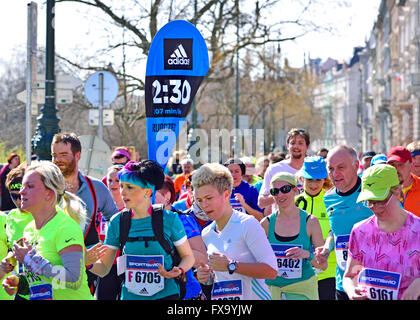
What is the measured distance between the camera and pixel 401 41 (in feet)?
191

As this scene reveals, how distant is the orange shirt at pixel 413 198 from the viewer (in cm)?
778

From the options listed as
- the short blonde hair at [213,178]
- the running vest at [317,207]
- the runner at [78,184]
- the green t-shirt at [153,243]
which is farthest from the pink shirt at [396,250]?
the running vest at [317,207]

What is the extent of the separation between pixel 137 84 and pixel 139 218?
61.8 feet

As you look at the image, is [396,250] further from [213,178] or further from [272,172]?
[272,172]

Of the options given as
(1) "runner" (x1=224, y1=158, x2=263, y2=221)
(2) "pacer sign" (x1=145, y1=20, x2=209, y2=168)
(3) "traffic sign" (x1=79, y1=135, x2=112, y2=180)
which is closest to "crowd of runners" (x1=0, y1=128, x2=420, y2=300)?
(2) "pacer sign" (x1=145, y1=20, x2=209, y2=168)

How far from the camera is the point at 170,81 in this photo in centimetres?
736

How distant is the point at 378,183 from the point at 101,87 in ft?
33.7

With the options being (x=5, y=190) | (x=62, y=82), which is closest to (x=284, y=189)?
(x=5, y=190)

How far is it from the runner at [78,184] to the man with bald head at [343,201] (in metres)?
1.82

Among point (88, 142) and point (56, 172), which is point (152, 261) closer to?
point (56, 172)

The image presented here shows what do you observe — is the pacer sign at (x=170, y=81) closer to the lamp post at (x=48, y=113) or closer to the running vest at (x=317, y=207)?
the running vest at (x=317, y=207)

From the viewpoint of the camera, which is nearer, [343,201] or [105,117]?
[343,201]

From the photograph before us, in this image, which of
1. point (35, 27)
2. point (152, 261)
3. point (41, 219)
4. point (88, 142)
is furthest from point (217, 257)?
point (88, 142)

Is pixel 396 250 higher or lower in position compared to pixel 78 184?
lower
